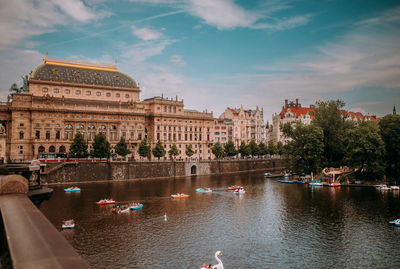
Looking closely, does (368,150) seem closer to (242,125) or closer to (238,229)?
(238,229)

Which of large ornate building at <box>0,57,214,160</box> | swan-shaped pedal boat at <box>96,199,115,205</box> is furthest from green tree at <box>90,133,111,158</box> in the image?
swan-shaped pedal boat at <box>96,199,115,205</box>

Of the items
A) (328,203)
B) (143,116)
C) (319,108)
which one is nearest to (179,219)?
(328,203)

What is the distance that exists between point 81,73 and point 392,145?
353ft

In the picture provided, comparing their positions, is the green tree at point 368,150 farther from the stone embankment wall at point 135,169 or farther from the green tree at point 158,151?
the green tree at point 158,151

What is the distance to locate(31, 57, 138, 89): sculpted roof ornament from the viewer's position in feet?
404

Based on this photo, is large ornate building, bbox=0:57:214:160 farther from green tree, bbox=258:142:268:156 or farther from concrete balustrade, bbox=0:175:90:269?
concrete balustrade, bbox=0:175:90:269

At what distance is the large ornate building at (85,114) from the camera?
368 feet

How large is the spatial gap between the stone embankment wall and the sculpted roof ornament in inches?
1488

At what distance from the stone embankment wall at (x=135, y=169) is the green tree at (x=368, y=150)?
5492cm

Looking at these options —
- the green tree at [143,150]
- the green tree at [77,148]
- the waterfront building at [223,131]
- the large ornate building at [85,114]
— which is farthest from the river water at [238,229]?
the waterfront building at [223,131]

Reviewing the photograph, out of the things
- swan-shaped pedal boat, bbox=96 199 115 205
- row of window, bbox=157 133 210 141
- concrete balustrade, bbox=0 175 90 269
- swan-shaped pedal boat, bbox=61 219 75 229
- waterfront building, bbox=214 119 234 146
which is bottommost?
swan-shaped pedal boat, bbox=61 219 75 229

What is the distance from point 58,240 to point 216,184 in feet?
311

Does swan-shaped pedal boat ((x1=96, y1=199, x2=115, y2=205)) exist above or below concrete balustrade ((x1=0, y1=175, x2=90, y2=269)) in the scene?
below

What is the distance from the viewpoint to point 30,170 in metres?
22.3
